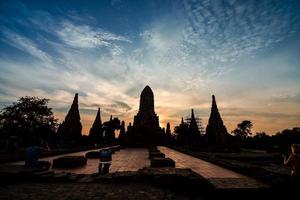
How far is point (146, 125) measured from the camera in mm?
49156

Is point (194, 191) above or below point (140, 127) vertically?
below

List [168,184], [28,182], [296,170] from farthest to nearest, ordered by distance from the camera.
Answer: [28,182], [168,184], [296,170]

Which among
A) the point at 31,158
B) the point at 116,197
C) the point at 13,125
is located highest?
the point at 13,125

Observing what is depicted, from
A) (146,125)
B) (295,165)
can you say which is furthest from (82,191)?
(146,125)

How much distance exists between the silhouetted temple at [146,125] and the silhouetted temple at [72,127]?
11343 millimetres

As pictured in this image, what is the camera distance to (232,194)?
5.53 m

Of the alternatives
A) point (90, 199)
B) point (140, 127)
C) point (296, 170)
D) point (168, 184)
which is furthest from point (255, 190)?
point (140, 127)

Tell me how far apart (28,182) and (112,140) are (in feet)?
173

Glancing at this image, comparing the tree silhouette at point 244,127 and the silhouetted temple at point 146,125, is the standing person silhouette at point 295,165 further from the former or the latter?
the tree silhouette at point 244,127

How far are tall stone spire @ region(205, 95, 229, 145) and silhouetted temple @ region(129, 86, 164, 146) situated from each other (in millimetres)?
12486

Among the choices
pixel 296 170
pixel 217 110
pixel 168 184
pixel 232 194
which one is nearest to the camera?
pixel 296 170

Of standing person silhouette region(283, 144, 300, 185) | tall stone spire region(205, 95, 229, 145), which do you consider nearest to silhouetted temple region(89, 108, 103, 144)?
tall stone spire region(205, 95, 229, 145)

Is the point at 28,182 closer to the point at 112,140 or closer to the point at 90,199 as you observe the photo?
the point at 90,199

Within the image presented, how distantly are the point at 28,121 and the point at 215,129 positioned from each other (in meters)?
31.3
